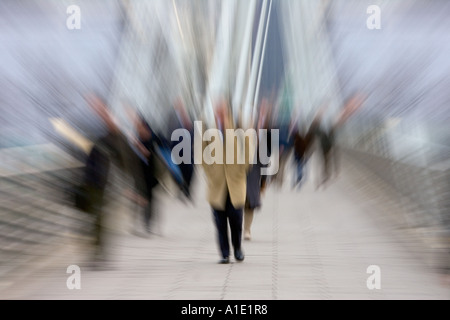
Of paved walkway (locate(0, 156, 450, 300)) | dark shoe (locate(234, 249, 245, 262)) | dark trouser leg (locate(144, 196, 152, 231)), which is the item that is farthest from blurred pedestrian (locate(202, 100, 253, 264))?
dark trouser leg (locate(144, 196, 152, 231))

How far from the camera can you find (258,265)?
5.50 metres

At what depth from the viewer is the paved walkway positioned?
455 cm

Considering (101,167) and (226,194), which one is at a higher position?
(101,167)

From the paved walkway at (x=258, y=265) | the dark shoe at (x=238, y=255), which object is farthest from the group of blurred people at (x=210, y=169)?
the paved walkway at (x=258, y=265)

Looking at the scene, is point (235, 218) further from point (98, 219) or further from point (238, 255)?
point (98, 219)

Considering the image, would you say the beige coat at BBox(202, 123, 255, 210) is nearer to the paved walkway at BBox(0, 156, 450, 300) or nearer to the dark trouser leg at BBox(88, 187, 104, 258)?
the paved walkway at BBox(0, 156, 450, 300)

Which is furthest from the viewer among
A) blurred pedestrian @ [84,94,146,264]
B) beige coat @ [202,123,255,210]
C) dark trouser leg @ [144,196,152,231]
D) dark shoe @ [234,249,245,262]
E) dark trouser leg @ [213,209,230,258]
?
dark trouser leg @ [144,196,152,231]

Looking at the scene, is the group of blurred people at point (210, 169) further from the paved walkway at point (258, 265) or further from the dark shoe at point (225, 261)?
the paved walkway at point (258, 265)

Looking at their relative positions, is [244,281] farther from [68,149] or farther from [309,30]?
[309,30]

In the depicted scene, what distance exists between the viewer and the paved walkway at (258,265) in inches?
179

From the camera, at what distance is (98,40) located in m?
8.62

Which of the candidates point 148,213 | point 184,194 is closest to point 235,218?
point 148,213

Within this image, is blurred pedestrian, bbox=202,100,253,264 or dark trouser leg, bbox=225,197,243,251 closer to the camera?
blurred pedestrian, bbox=202,100,253,264

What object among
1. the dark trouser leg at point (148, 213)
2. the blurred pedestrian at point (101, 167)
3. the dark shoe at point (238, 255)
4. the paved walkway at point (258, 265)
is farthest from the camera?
the dark trouser leg at point (148, 213)
